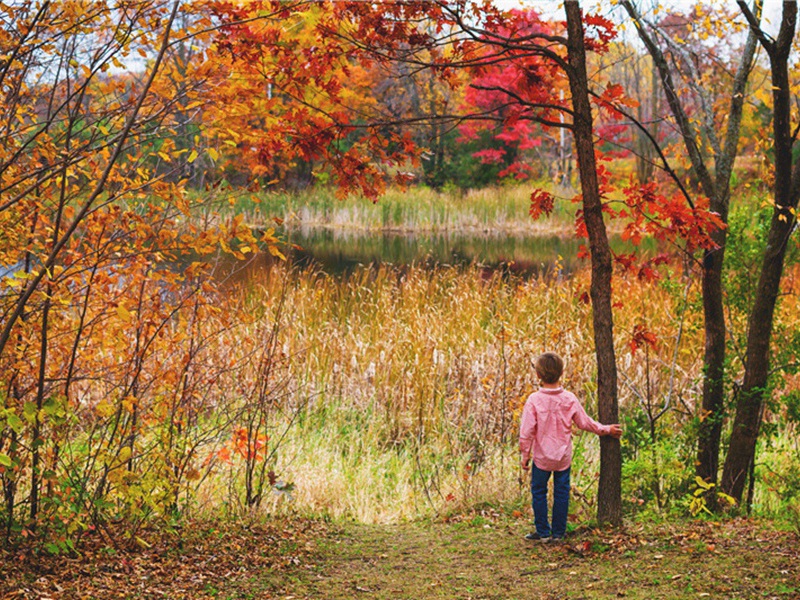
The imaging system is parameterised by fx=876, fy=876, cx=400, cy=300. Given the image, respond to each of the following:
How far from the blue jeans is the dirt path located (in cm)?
12

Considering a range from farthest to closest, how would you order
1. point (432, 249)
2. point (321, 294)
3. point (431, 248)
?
point (431, 248), point (432, 249), point (321, 294)

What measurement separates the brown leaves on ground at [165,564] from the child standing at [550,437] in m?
1.34

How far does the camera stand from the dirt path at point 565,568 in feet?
12.3

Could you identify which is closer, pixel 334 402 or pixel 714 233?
pixel 714 233

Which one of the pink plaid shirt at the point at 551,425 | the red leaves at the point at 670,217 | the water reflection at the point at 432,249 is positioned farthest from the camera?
the water reflection at the point at 432,249

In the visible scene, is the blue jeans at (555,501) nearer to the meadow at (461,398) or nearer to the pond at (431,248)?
the meadow at (461,398)

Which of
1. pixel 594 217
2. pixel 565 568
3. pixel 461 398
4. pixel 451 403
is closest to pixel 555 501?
pixel 565 568

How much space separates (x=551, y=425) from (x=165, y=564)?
2.17 meters

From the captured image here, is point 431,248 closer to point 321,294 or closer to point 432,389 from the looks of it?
point 432,389

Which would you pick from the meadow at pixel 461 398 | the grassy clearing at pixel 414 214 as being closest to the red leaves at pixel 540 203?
the meadow at pixel 461 398

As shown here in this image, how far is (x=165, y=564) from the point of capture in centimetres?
427

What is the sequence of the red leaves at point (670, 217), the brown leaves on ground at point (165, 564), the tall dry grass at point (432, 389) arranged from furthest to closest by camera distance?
1. the tall dry grass at point (432, 389)
2. the red leaves at point (670, 217)
3. the brown leaves on ground at point (165, 564)

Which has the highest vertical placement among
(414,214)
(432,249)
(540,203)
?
(414,214)

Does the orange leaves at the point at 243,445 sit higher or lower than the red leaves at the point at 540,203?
lower
